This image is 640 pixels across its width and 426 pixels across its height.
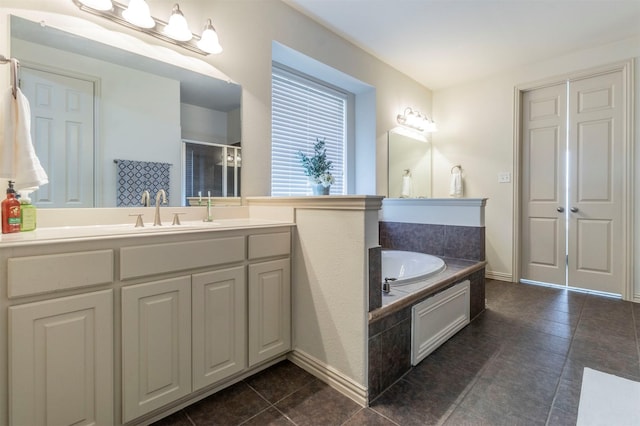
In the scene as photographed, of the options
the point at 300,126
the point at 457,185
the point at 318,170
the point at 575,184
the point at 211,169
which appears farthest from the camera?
the point at 457,185

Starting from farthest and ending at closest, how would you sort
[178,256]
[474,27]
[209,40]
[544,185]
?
[544,185]
[474,27]
[209,40]
[178,256]

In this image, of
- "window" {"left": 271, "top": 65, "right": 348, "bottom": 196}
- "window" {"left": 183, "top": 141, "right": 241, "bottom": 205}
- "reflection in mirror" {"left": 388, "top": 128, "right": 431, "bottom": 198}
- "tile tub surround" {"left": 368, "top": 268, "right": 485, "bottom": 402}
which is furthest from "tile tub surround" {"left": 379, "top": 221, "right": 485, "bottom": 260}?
"window" {"left": 183, "top": 141, "right": 241, "bottom": 205}

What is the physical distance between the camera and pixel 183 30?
1.73 meters

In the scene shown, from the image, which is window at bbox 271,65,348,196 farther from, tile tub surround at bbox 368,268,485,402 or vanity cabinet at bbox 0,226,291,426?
tile tub surround at bbox 368,268,485,402

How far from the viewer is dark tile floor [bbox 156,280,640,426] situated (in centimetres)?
132

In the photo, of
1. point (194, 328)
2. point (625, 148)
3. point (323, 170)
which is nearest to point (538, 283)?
point (625, 148)

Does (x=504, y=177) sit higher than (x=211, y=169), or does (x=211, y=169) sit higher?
(x=504, y=177)

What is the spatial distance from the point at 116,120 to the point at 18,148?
0.46 meters

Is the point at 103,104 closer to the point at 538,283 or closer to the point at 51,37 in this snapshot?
the point at 51,37

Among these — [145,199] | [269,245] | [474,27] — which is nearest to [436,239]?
[269,245]

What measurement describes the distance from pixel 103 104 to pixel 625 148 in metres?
4.14

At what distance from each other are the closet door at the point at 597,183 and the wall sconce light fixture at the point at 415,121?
1410 millimetres

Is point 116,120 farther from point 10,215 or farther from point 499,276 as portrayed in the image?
point 499,276

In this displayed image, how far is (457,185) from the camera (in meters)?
3.77
